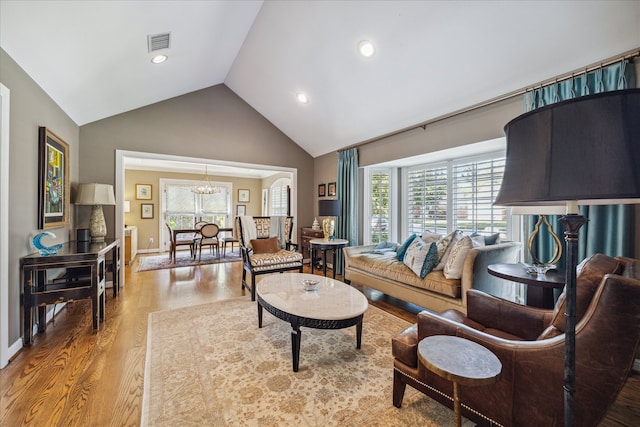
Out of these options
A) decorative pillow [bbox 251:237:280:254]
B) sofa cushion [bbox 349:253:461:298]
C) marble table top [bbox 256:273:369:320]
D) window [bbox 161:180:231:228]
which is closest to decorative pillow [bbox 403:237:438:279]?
sofa cushion [bbox 349:253:461:298]

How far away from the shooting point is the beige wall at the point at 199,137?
396 centimetres

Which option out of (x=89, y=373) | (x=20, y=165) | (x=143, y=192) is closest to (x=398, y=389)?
(x=89, y=373)

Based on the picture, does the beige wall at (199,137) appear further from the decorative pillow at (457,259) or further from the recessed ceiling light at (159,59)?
the decorative pillow at (457,259)

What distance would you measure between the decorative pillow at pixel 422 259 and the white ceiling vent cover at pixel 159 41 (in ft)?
11.4

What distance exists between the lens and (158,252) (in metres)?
7.48

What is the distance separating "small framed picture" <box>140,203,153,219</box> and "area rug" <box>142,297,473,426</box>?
5794 millimetres

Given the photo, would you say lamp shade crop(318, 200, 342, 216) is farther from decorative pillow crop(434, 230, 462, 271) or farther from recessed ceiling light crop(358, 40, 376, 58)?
recessed ceiling light crop(358, 40, 376, 58)

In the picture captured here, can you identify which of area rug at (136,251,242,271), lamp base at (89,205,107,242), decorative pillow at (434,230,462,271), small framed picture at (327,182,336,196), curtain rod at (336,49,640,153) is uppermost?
curtain rod at (336,49,640,153)

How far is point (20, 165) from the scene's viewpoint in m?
2.23

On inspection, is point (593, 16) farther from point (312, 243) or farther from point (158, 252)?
point (158, 252)

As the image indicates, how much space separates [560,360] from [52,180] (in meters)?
4.24

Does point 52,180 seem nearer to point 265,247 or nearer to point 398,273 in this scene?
point 265,247

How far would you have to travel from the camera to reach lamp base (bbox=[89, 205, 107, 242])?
11.6 ft

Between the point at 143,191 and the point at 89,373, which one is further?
the point at 143,191
